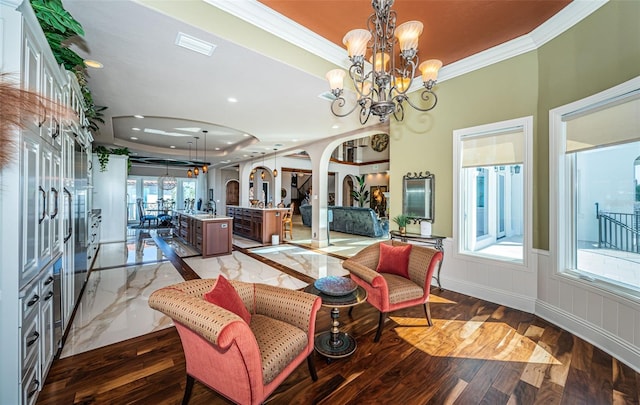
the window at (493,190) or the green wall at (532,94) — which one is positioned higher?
the green wall at (532,94)

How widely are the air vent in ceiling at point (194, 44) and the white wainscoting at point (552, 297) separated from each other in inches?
147

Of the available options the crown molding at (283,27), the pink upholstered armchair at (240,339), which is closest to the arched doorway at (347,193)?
the crown molding at (283,27)

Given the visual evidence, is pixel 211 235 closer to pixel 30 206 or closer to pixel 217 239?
pixel 217 239

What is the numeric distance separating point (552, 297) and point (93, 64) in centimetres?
561

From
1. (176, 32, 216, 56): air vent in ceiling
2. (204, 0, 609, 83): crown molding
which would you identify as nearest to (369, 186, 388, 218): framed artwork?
(204, 0, 609, 83): crown molding

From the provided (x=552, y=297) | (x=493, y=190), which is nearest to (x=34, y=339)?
(x=552, y=297)

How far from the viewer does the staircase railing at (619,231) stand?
2.20 meters

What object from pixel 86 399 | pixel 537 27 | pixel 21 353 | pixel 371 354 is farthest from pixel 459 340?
pixel 537 27

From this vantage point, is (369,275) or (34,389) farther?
(369,275)

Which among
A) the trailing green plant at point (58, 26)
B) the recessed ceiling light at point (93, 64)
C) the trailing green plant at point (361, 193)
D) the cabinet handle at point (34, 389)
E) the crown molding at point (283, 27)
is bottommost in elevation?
the cabinet handle at point (34, 389)

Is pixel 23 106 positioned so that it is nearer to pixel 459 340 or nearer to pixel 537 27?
pixel 459 340

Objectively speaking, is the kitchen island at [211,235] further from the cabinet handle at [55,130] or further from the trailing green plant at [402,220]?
the trailing green plant at [402,220]

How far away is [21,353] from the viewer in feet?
4.35

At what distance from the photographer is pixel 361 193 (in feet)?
40.1
